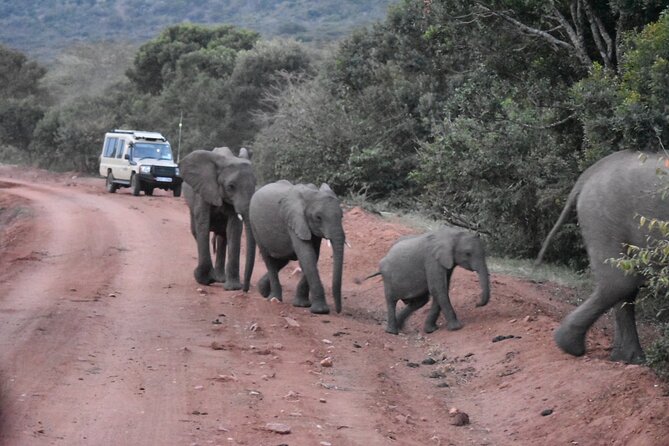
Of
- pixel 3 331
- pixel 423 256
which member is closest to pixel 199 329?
pixel 3 331

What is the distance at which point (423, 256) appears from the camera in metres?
13.9

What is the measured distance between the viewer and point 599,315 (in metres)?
10.3

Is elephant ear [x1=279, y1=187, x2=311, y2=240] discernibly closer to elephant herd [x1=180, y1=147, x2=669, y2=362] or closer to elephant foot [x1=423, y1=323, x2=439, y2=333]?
elephant herd [x1=180, y1=147, x2=669, y2=362]

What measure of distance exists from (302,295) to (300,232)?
1020mm

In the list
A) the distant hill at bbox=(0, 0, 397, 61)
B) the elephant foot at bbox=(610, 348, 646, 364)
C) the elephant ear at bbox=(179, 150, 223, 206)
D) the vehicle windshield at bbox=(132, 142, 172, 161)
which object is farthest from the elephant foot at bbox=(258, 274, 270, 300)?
the distant hill at bbox=(0, 0, 397, 61)

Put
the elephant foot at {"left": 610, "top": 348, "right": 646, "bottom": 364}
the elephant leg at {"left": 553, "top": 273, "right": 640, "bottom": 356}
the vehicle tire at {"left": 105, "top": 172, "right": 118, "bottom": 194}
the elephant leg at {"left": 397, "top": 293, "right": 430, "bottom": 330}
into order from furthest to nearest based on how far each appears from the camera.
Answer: the vehicle tire at {"left": 105, "top": 172, "right": 118, "bottom": 194}
the elephant leg at {"left": 397, "top": 293, "right": 430, "bottom": 330}
the elephant foot at {"left": 610, "top": 348, "right": 646, "bottom": 364}
the elephant leg at {"left": 553, "top": 273, "right": 640, "bottom": 356}

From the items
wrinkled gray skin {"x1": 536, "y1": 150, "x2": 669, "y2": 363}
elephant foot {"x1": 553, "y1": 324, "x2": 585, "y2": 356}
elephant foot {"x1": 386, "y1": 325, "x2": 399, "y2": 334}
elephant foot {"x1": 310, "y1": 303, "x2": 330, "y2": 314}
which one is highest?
wrinkled gray skin {"x1": 536, "y1": 150, "x2": 669, "y2": 363}

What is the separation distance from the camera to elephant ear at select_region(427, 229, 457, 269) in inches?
537

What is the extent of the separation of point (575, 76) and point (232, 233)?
5492mm

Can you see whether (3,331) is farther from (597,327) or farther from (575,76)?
(575,76)

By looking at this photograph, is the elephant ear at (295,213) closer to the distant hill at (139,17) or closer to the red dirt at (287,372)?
the red dirt at (287,372)

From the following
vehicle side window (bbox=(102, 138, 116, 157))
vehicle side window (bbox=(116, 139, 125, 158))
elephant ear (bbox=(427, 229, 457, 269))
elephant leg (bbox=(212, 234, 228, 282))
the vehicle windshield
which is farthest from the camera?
vehicle side window (bbox=(102, 138, 116, 157))

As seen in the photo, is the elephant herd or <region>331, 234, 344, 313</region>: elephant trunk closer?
the elephant herd

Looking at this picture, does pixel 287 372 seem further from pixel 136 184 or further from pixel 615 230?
pixel 136 184
